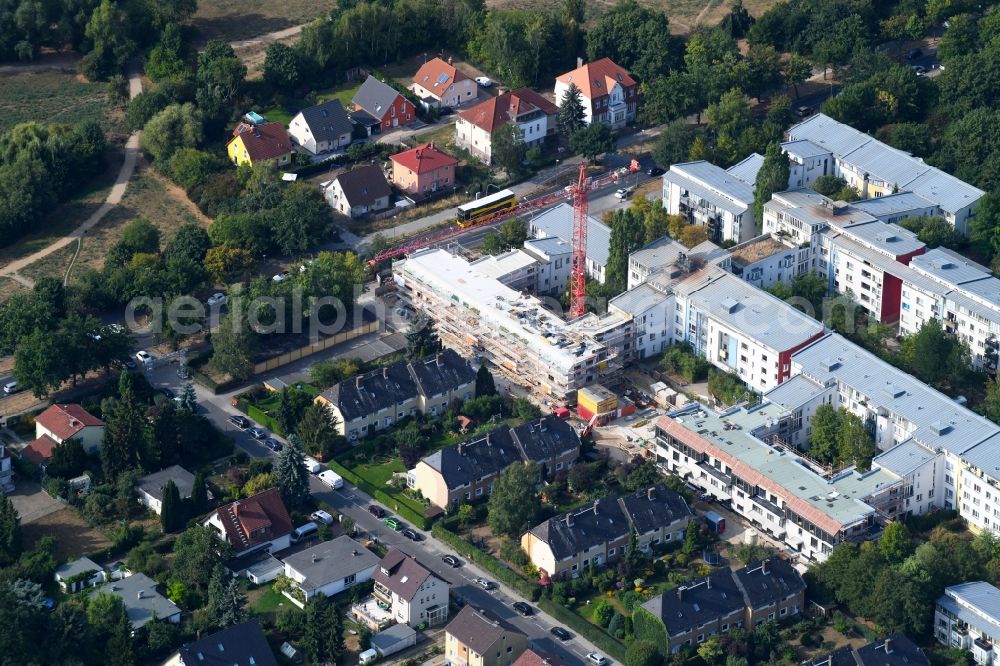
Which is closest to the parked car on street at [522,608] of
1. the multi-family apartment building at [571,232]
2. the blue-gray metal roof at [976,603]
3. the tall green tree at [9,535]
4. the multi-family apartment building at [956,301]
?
the blue-gray metal roof at [976,603]

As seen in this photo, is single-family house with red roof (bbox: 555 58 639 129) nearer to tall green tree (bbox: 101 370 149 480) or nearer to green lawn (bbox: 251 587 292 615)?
tall green tree (bbox: 101 370 149 480)

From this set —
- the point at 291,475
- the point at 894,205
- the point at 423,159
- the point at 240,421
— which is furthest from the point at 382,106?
the point at 291,475

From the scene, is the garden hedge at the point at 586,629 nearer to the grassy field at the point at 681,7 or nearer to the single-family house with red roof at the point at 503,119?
the single-family house with red roof at the point at 503,119

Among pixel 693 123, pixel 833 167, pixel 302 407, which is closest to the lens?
pixel 302 407

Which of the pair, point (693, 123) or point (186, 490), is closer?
point (186, 490)

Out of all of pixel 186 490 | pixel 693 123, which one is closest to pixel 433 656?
pixel 186 490

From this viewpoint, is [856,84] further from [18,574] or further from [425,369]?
[18,574]
